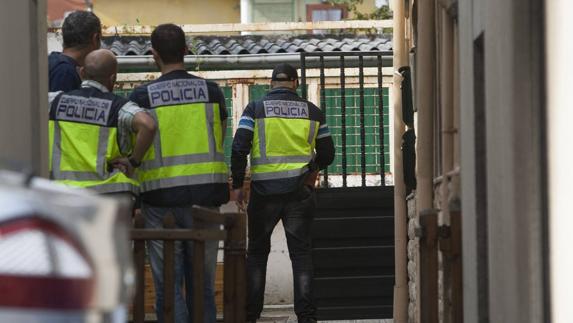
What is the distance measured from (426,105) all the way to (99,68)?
3.46 m

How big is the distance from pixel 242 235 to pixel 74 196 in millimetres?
6244

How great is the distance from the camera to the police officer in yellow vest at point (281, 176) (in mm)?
11766

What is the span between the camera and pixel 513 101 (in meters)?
6.53

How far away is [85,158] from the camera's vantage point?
8727mm

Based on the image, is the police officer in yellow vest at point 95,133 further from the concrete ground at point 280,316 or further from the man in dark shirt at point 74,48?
the concrete ground at point 280,316

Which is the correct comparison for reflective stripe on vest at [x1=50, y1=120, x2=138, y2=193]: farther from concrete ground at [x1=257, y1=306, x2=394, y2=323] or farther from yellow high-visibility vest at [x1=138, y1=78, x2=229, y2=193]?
concrete ground at [x1=257, y1=306, x2=394, y2=323]

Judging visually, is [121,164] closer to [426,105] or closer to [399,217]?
[426,105]

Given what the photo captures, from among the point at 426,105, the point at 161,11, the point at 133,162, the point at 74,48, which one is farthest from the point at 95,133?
the point at 161,11

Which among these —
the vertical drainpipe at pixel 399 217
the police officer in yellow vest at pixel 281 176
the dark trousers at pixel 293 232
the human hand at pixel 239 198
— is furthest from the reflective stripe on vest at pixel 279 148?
the vertical drainpipe at pixel 399 217

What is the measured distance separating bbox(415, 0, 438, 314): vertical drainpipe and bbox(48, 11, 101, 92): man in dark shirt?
2.97 m

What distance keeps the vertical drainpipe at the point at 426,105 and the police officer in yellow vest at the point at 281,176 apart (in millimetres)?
751

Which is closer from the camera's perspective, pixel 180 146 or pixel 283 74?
pixel 180 146

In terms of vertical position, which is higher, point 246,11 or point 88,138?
point 246,11

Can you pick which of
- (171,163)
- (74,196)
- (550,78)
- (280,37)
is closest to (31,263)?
(74,196)
